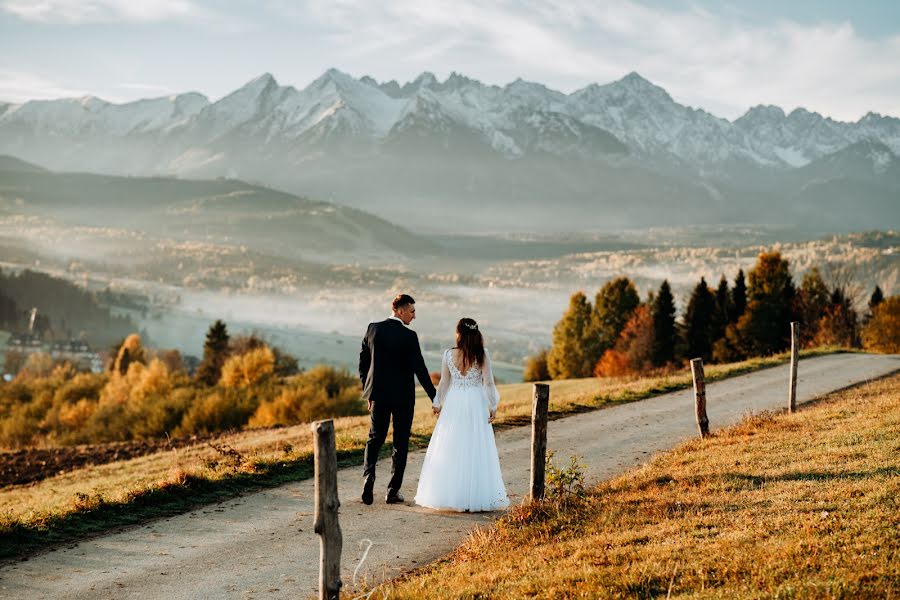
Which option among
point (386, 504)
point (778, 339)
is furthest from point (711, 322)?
point (386, 504)

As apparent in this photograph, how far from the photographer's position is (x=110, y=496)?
15.1 metres

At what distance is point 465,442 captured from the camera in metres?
13.4

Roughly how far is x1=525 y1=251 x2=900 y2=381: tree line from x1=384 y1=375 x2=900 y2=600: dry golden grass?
175ft

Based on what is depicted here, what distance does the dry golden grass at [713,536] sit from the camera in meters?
8.77

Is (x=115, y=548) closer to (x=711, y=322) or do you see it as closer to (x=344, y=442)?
(x=344, y=442)

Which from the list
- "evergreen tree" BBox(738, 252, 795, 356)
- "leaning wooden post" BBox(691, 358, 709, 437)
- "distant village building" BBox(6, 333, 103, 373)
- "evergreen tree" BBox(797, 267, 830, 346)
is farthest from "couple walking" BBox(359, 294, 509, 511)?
"distant village building" BBox(6, 333, 103, 373)

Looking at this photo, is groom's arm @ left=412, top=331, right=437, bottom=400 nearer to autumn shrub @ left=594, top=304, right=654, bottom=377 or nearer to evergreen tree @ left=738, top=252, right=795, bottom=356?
evergreen tree @ left=738, top=252, right=795, bottom=356

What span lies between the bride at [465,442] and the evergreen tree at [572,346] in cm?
8474

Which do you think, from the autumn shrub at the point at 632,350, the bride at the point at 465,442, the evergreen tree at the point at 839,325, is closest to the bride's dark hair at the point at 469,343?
the bride at the point at 465,442

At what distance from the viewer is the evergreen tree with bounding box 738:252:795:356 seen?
7906 cm

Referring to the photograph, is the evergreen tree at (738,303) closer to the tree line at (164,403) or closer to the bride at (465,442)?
the tree line at (164,403)

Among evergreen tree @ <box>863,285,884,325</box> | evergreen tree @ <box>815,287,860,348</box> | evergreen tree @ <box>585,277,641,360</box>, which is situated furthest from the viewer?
evergreen tree @ <box>585,277,641,360</box>

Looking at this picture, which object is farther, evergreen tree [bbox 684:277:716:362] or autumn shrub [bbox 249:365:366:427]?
evergreen tree [bbox 684:277:716:362]

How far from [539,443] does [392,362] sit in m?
2.84
